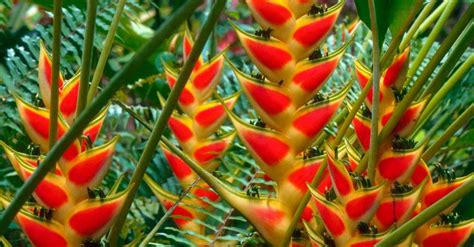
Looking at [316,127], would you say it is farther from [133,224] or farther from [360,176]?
[133,224]

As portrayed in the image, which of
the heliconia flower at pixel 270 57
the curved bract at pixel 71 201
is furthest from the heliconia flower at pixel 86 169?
the heliconia flower at pixel 270 57

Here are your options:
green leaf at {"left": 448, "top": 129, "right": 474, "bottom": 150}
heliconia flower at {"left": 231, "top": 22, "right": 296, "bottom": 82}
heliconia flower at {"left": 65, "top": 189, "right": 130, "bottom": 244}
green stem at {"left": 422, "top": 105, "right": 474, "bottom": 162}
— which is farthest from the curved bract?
green leaf at {"left": 448, "top": 129, "right": 474, "bottom": 150}

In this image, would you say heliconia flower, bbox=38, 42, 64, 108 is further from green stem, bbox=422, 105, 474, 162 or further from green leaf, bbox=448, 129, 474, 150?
green leaf, bbox=448, 129, 474, 150

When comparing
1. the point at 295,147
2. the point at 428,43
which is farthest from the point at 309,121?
the point at 428,43

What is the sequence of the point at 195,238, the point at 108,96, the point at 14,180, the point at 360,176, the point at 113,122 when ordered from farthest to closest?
the point at 113,122 → the point at 14,180 → the point at 195,238 → the point at 360,176 → the point at 108,96

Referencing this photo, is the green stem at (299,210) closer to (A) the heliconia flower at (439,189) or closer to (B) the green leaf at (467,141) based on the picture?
(A) the heliconia flower at (439,189)

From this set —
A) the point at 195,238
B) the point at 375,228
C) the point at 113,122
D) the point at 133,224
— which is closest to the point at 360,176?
the point at 375,228

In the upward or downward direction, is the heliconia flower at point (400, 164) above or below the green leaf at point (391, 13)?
below
